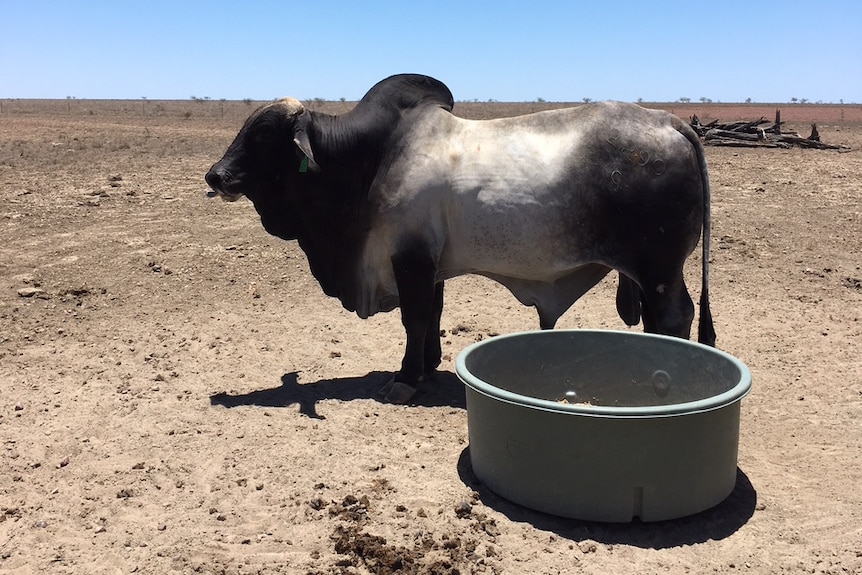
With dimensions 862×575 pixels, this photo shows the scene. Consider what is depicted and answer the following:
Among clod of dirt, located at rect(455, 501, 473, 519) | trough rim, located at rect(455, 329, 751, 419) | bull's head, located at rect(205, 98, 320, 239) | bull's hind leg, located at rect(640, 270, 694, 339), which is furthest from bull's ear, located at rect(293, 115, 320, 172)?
clod of dirt, located at rect(455, 501, 473, 519)

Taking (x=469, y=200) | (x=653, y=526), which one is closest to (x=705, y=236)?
(x=469, y=200)

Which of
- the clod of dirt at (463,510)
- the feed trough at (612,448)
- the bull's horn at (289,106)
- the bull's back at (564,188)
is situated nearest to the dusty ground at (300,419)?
the clod of dirt at (463,510)

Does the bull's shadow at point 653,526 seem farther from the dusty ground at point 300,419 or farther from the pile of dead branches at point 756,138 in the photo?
the pile of dead branches at point 756,138

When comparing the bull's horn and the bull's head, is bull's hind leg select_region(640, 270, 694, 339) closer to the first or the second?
the bull's head

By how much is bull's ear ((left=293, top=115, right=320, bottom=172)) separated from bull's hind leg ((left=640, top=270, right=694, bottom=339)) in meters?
2.31

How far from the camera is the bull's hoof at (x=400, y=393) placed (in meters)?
5.41

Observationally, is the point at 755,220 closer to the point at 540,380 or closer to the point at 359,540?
the point at 540,380

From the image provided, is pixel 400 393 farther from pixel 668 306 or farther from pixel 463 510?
pixel 668 306

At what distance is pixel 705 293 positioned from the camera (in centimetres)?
487

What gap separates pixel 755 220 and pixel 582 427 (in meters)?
7.75

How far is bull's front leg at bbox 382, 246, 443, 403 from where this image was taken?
521cm

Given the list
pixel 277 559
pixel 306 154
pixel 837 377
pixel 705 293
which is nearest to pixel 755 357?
pixel 837 377

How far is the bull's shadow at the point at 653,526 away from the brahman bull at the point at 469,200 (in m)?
1.38

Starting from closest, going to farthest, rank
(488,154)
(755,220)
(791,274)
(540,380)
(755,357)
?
(540,380), (488,154), (755,357), (791,274), (755,220)
